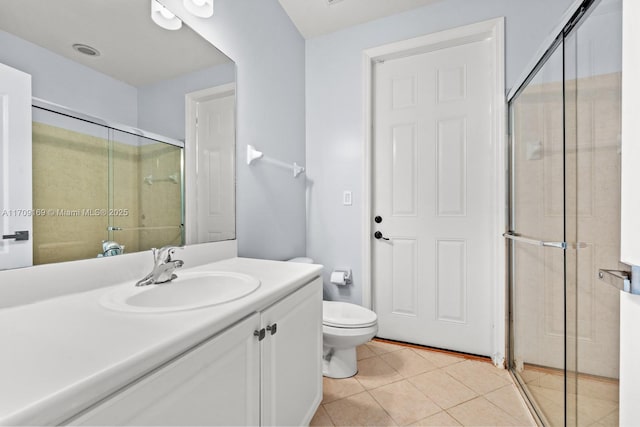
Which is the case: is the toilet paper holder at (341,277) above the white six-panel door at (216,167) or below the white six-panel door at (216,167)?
below

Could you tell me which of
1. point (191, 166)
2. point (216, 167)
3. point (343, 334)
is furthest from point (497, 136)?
point (191, 166)

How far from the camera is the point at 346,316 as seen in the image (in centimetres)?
179

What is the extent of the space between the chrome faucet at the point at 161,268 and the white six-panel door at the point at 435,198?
1539 millimetres

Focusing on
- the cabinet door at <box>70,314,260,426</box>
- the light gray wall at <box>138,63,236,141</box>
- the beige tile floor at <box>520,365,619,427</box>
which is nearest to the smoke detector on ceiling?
the light gray wall at <box>138,63,236,141</box>

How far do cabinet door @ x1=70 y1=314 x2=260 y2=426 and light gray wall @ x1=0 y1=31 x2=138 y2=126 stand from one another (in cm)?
82

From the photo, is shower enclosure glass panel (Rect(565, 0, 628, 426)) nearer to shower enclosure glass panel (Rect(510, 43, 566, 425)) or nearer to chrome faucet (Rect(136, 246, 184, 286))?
shower enclosure glass panel (Rect(510, 43, 566, 425))

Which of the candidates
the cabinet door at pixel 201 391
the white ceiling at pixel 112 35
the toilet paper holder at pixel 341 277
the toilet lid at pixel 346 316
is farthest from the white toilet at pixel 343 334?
the white ceiling at pixel 112 35

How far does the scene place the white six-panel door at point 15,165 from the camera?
73 cm

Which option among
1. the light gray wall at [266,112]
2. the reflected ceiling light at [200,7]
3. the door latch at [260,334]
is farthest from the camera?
the light gray wall at [266,112]

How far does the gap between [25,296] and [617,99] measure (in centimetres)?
166

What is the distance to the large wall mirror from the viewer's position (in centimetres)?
82

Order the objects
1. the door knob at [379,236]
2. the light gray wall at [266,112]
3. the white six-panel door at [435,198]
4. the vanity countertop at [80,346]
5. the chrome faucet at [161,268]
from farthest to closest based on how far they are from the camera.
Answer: the door knob at [379,236] < the white six-panel door at [435,198] < the light gray wall at [266,112] < the chrome faucet at [161,268] < the vanity countertop at [80,346]

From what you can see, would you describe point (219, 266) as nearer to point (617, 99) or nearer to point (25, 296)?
point (25, 296)

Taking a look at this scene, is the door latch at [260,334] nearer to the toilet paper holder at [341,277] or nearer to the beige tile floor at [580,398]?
the beige tile floor at [580,398]
